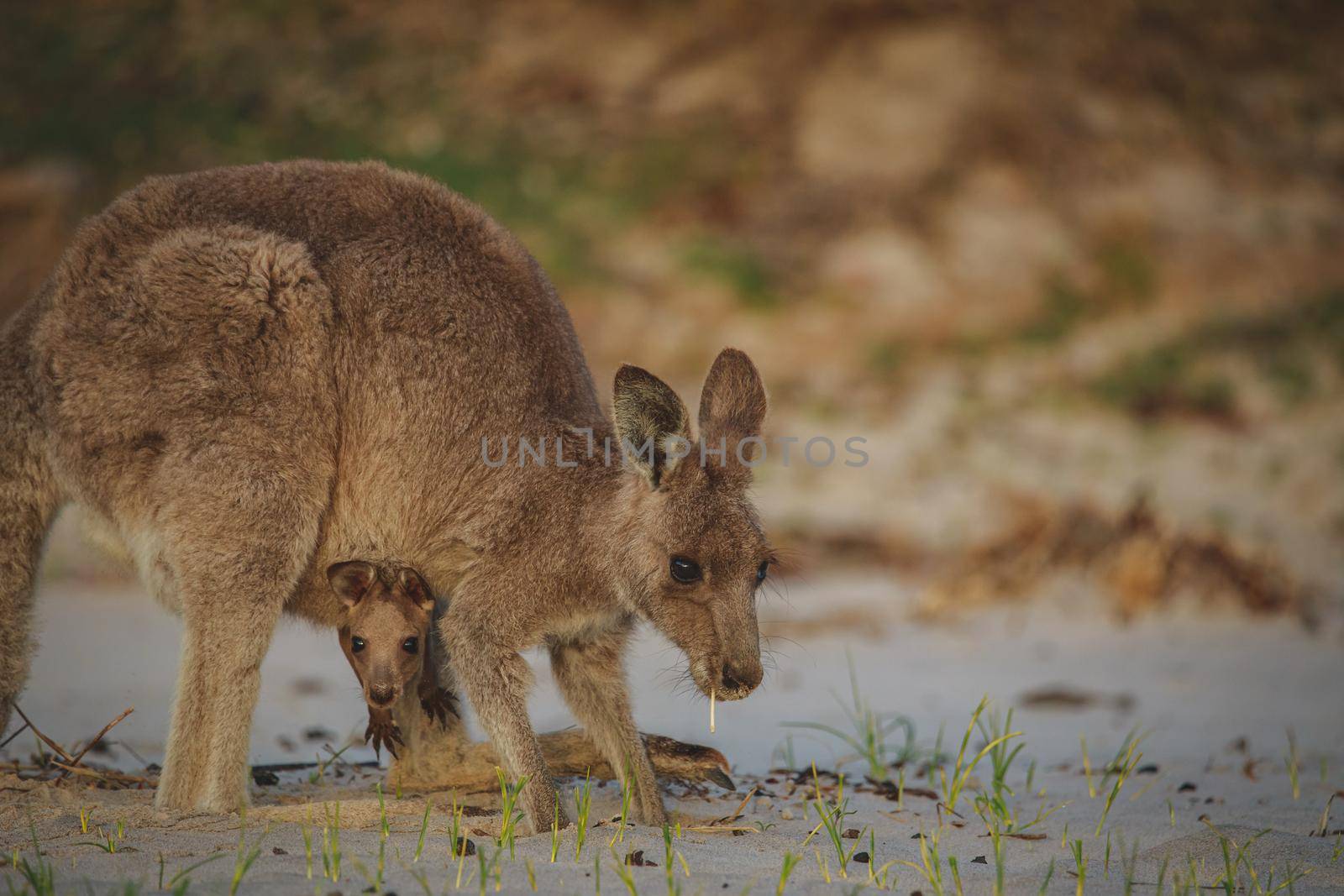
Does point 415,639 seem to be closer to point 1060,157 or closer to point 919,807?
point 919,807

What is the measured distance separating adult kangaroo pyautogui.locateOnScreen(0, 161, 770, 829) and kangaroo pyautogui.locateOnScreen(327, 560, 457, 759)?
0.30 ft

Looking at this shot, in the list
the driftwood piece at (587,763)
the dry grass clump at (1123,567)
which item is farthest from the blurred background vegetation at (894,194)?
the driftwood piece at (587,763)

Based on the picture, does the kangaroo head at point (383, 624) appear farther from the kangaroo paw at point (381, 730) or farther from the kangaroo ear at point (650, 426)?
the kangaroo ear at point (650, 426)

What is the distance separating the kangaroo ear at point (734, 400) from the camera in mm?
4574

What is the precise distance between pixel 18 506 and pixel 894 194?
35.5ft

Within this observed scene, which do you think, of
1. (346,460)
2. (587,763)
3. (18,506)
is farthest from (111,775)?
(587,763)

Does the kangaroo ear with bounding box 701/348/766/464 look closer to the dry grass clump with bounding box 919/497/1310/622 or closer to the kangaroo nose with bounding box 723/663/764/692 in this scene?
the kangaroo nose with bounding box 723/663/764/692

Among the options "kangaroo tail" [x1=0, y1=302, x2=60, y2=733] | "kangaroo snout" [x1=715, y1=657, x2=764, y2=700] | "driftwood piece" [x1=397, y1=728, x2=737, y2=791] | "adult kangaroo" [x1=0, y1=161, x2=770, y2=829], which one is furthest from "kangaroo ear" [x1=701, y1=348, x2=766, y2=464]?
"kangaroo tail" [x1=0, y1=302, x2=60, y2=733]

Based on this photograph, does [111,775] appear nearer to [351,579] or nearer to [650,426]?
[351,579]

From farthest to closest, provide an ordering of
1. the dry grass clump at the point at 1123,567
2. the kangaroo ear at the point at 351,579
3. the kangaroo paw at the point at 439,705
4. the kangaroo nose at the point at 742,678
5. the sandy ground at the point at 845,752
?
the dry grass clump at the point at 1123,567, the kangaroo paw at the point at 439,705, the kangaroo ear at the point at 351,579, the kangaroo nose at the point at 742,678, the sandy ground at the point at 845,752

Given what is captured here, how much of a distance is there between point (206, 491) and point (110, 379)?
508mm

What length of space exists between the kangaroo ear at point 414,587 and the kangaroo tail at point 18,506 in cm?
122

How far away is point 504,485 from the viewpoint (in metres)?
4.60

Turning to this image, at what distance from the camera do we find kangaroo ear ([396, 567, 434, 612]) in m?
4.61
